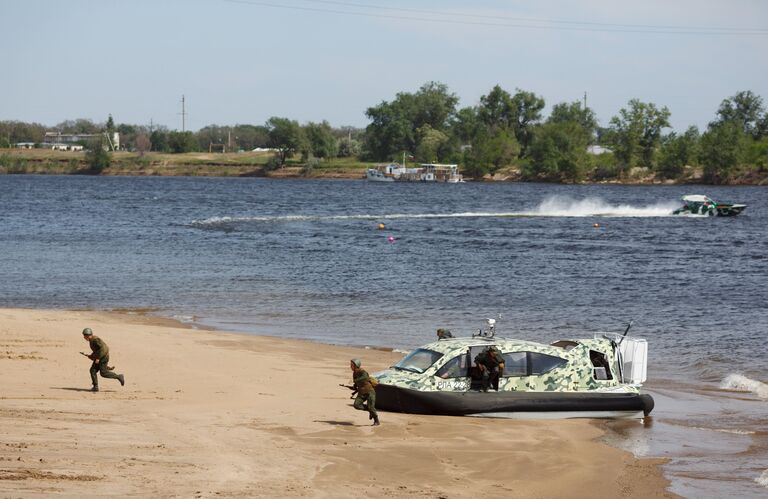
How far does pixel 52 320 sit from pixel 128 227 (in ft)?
146

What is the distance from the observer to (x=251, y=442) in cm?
1698

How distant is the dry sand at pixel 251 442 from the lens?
14641mm

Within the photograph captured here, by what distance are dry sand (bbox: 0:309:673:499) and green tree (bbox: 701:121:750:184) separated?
555ft

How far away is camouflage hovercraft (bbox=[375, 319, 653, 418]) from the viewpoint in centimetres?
2022

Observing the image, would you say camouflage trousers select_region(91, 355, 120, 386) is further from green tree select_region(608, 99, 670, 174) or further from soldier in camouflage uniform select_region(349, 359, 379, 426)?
green tree select_region(608, 99, 670, 174)

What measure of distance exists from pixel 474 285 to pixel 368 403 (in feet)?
80.2

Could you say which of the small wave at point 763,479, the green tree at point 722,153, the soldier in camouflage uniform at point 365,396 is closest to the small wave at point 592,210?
the green tree at point 722,153

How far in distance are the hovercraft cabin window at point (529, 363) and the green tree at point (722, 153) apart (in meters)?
170

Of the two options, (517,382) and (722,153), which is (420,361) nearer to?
(517,382)

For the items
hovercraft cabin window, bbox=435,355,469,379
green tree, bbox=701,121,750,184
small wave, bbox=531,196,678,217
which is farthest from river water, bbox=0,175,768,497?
green tree, bbox=701,121,750,184

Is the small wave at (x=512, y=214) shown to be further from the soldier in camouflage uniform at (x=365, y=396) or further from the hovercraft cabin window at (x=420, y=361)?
the soldier in camouflage uniform at (x=365, y=396)

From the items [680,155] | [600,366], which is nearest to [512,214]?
[600,366]

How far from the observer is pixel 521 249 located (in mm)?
60250

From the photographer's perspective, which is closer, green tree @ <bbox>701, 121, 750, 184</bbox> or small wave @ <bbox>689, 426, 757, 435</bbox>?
small wave @ <bbox>689, 426, 757, 435</bbox>
